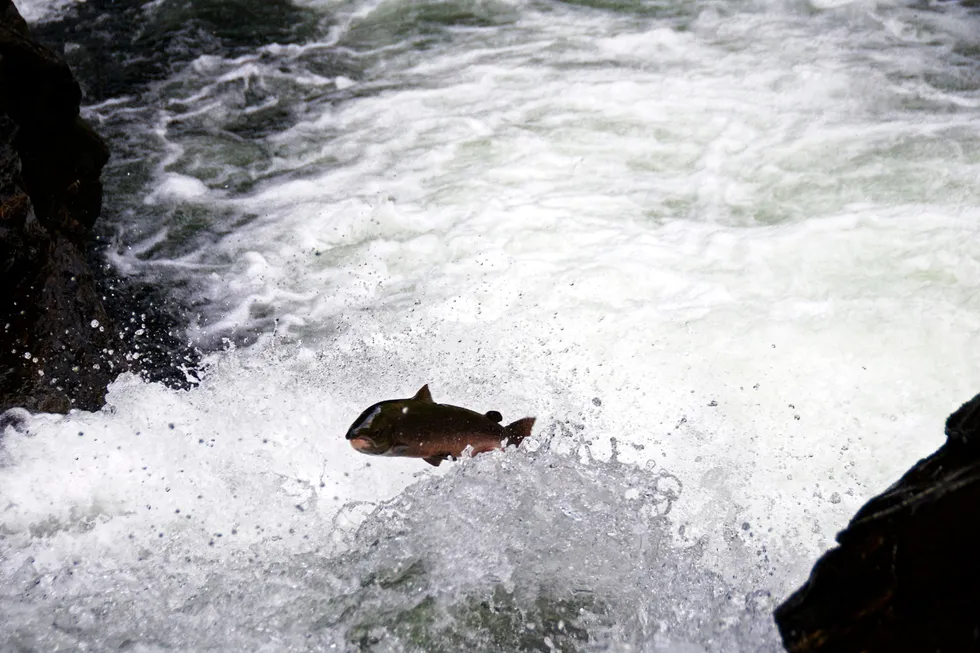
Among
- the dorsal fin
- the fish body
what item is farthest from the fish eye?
the dorsal fin

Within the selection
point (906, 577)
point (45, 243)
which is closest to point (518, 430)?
point (906, 577)

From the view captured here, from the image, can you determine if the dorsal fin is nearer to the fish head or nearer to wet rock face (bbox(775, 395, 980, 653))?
the fish head

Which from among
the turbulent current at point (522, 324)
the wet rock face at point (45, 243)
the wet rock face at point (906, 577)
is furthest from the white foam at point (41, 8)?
the wet rock face at point (906, 577)

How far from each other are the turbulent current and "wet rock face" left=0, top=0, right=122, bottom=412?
0.17m

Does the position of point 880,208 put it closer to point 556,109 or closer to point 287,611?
point 556,109

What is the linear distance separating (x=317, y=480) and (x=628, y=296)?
71.0 inches

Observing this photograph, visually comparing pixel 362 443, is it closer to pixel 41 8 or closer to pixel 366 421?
pixel 366 421

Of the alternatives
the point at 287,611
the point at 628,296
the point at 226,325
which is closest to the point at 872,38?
the point at 628,296

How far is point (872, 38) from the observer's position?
242 inches

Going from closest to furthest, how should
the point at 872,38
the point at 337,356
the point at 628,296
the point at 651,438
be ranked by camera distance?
the point at 651,438 → the point at 337,356 → the point at 628,296 → the point at 872,38

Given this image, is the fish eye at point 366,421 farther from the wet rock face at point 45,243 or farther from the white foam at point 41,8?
the white foam at point 41,8

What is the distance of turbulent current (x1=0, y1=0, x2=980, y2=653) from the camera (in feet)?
8.36

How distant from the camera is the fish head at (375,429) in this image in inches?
94.1

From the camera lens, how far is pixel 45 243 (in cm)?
333
